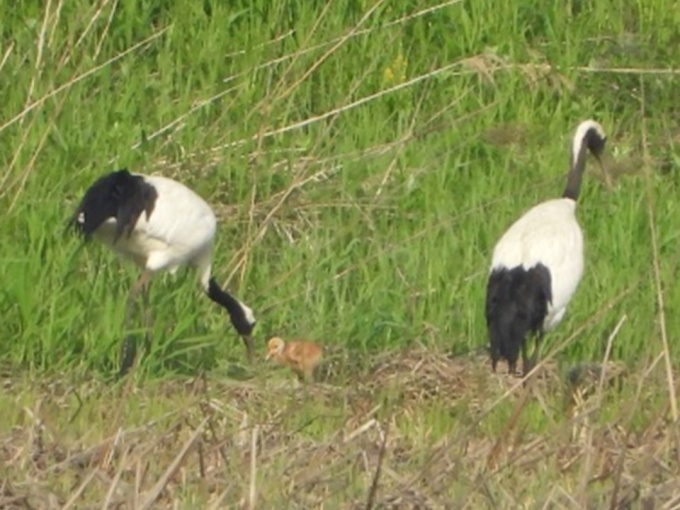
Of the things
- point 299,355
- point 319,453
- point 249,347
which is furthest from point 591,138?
point 319,453

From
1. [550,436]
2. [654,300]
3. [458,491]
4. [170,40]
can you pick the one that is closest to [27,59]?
[170,40]

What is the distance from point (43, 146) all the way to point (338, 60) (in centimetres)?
168

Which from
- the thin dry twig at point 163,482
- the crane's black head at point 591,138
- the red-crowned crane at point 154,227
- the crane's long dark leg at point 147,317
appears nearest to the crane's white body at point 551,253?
the crane's black head at point 591,138

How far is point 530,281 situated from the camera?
842 cm

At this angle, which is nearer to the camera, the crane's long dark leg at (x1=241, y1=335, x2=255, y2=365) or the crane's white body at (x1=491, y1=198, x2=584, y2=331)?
the crane's long dark leg at (x1=241, y1=335, x2=255, y2=365)

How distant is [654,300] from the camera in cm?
855

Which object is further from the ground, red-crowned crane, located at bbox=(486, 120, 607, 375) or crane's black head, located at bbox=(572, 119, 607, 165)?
crane's black head, located at bbox=(572, 119, 607, 165)

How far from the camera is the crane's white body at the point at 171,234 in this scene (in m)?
8.55

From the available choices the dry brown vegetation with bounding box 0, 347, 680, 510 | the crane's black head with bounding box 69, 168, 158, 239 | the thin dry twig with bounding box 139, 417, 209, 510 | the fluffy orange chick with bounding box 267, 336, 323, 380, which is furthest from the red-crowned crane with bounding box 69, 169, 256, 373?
the thin dry twig with bounding box 139, 417, 209, 510

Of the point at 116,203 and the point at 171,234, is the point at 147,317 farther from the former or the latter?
the point at 171,234

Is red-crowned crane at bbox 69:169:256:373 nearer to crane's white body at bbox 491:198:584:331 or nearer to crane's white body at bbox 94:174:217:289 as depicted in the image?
crane's white body at bbox 94:174:217:289

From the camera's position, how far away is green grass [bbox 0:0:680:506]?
27.3 ft

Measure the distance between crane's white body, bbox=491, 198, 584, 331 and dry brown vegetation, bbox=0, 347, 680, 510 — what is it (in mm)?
921

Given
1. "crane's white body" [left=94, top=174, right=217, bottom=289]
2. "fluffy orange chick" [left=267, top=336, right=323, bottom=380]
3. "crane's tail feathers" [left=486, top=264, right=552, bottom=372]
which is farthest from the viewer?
"crane's white body" [left=94, top=174, right=217, bottom=289]
